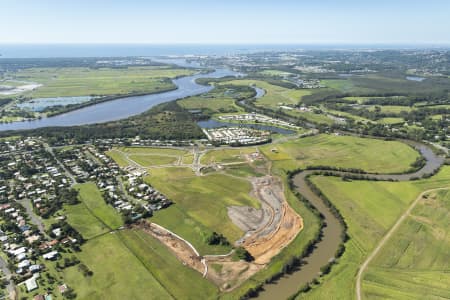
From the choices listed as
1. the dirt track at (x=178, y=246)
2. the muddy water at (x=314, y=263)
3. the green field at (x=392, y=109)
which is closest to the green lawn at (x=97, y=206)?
the dirt track at (x=178, y=246)

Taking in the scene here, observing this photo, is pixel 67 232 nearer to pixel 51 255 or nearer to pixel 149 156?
pixel 51 255

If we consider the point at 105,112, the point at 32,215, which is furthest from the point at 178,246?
the point at 105,112

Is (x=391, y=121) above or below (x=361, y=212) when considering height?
above

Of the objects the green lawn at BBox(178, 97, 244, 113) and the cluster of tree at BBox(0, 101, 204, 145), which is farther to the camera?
the green lawn at BBox(178, 97, 244, 113)

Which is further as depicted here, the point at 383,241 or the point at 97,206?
the point at 97,206

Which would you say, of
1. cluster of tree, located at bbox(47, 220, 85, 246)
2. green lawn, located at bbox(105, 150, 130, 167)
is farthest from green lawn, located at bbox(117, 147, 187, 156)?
cluster of tree, located at bbox(47, 220, 85, 246)

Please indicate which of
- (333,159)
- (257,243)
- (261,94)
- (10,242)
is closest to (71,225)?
(10,242)

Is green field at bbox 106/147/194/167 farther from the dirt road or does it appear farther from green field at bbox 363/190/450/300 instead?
green field at bbox 363/190/450/300
